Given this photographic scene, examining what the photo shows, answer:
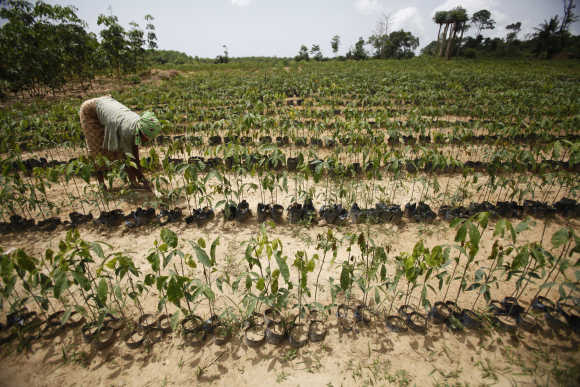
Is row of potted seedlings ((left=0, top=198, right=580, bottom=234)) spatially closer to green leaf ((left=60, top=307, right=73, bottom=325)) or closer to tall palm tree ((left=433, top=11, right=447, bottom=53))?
green leaf ((left=60, top=307, right=73, bottom=325))

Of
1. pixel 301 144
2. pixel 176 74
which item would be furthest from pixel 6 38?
pixel 301 144

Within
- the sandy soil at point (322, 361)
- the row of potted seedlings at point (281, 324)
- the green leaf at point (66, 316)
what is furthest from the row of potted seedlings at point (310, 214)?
the green leaf at point (66, 316)

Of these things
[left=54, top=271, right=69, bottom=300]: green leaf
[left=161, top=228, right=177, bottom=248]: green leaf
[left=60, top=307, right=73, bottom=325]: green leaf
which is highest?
[left=161, top=228, right=177, bottom=248]: green leaf

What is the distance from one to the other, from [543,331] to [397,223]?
201 cm

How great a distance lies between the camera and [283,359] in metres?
2.34

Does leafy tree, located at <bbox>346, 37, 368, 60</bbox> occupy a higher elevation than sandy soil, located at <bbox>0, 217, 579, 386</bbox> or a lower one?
higher

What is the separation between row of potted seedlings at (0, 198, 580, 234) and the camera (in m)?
4.10

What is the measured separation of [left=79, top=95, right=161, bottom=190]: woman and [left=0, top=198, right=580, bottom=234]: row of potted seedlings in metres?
0.97

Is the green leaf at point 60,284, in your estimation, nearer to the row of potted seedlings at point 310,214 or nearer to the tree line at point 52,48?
the row of potted seedlings at point 310,214

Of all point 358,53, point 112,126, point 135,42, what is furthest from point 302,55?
point 112,126

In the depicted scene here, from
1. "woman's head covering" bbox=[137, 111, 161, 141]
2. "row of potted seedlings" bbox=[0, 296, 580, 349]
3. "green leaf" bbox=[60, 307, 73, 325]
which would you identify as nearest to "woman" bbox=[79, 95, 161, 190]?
"woman's head covering" bbox=[137, 111, 161, 141]

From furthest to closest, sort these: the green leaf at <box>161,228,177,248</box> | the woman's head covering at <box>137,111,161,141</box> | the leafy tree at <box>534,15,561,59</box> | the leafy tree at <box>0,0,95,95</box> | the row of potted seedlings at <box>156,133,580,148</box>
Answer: the leafy tree at <box>534,15,561,59</box> → the leafy tree at <box>0,0,95,95</box> → the row of potted seedlings at <box>156,133,580,148</box> → the woman's head covering at <box>137,111,161,141</box> → the green leaf at <box>161,228,177,248</box>

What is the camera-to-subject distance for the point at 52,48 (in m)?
15.1

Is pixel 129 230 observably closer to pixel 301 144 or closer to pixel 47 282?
pixel 47 282
